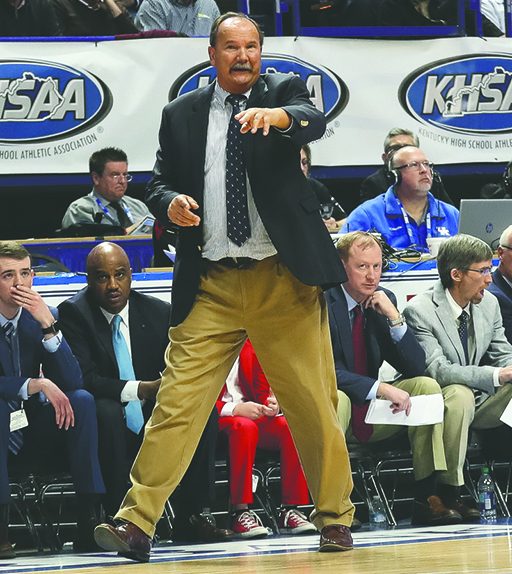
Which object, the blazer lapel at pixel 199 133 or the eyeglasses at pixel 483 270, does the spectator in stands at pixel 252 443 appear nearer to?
the eyeglasses at pixel 483 270

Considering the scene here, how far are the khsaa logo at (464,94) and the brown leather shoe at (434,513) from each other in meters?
4.87

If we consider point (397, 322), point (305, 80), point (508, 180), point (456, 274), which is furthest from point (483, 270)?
point (305, 80)

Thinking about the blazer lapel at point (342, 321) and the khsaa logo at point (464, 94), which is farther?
the khsaa logo at point (464, 94)

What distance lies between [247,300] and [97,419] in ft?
5.12

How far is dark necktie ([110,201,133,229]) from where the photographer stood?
30.6 feet

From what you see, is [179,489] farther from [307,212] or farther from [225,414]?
[307,212]

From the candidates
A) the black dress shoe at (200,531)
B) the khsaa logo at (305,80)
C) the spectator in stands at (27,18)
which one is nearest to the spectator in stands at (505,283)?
the black dress shoe at (200,531)

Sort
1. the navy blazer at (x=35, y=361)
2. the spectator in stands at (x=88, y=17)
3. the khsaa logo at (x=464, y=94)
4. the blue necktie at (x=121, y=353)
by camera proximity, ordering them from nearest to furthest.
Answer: the navy blazer at (x=35, y=361) < the blue necktie at (x=121, y=353) < the spectator in stands at (x=88, y=17) < the khsaa logo at (x=464, y=94)

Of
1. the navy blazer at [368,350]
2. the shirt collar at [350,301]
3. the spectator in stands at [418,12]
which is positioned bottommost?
the navy blazer at [368,350]

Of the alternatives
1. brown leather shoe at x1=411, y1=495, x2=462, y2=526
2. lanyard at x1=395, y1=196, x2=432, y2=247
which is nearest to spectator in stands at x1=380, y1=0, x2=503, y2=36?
lanyard at x1=395, y1=196, x2=432, y2=247

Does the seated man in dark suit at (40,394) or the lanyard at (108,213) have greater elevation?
the lanyard at (108,213)

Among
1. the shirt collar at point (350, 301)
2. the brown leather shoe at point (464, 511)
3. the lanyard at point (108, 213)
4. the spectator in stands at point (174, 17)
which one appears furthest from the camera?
the spectator in stands at point (174, 17)

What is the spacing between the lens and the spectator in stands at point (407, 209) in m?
8.13

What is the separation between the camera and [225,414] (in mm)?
6301
